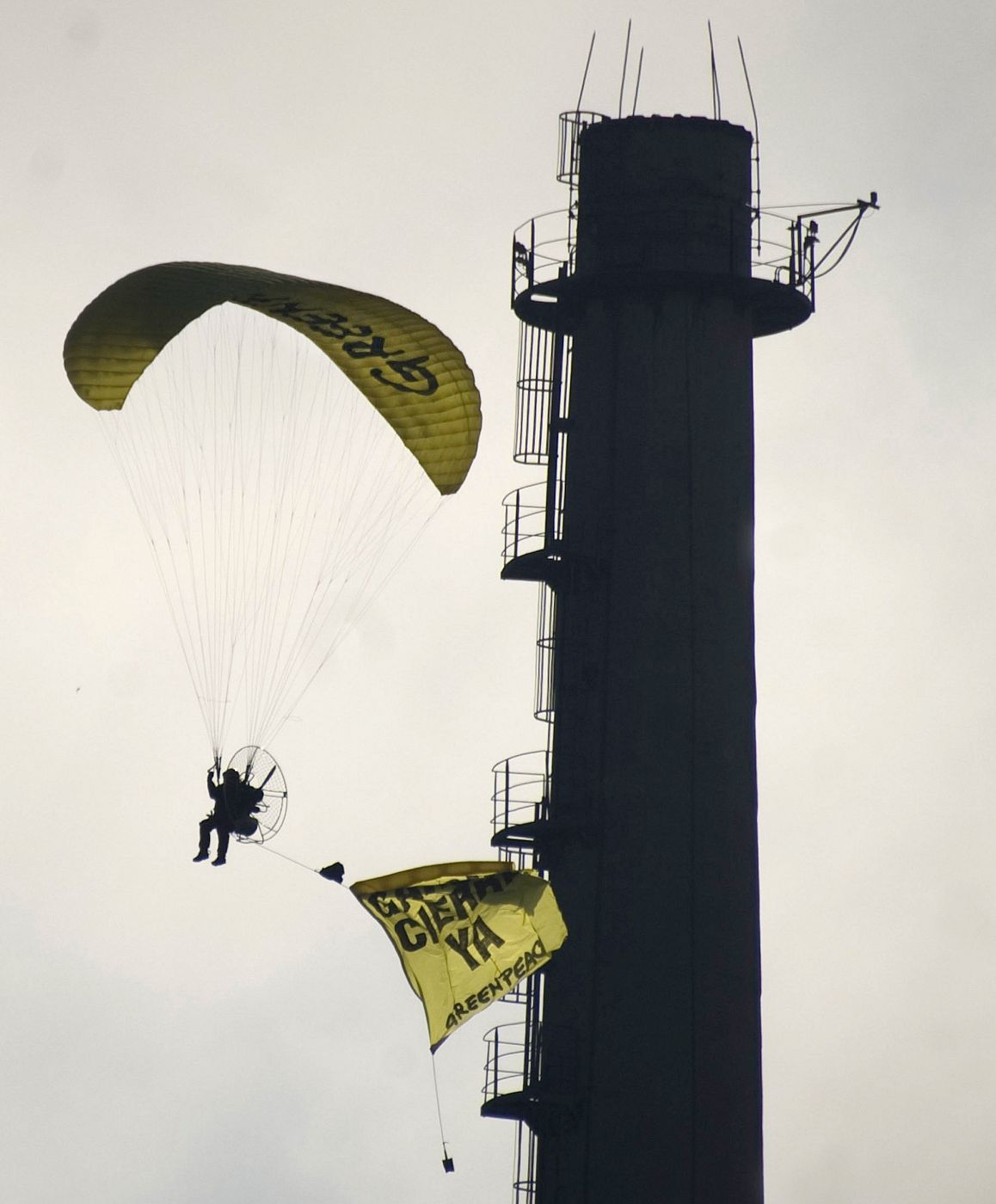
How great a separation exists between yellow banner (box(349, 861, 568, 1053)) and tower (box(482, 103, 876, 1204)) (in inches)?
200

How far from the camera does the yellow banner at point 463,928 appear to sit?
186 ft

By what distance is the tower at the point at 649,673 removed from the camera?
6247cm

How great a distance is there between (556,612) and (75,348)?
10.6m

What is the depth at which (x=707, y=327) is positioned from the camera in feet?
217

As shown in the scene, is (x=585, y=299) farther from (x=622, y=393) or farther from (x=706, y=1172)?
(x=706, y=1172)

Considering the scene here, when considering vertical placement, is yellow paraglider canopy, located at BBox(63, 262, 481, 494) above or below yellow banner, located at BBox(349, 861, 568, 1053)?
above

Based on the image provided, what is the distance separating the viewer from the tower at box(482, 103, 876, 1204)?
6247cm

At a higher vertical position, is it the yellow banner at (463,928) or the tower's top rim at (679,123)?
the tower's top rim at (679,123)

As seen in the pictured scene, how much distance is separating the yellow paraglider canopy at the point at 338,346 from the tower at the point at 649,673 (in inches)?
230

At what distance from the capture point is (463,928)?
57469mm

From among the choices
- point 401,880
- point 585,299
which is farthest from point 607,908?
point 585,299

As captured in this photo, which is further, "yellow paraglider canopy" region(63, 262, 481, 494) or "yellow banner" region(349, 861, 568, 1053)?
"yellow paraglider canopy" region(63, 262, 481, 494)

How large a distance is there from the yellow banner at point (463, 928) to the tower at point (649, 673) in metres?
5.08

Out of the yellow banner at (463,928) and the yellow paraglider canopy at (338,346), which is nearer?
the yellow banner at (463,928)
